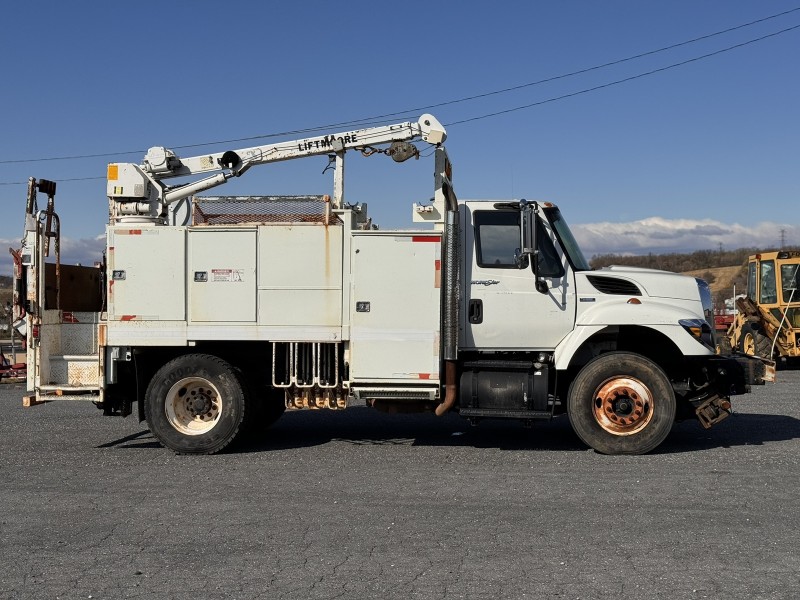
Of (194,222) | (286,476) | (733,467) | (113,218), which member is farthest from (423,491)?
(113,218)

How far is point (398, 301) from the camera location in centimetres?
950

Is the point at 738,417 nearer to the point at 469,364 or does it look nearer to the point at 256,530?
the point at 469,364

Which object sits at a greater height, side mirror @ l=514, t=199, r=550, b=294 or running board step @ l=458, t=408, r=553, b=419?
side mirror @ l=514, t=199, r=550, b=294

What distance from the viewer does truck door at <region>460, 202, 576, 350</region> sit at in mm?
9633

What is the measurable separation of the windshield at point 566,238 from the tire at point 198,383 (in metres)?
3.96

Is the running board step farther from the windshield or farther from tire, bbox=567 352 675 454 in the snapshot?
the windshield

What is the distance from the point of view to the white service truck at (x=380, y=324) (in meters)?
9.47

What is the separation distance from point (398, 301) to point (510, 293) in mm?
1268

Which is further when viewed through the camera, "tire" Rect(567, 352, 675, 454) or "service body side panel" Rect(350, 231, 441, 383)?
"service body side panel" Rect(350, 231, 441, 383)

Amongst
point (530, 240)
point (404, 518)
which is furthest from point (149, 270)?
point (404, 518)

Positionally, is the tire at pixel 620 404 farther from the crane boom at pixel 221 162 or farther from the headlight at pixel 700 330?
the crane boom at pixel 221 162

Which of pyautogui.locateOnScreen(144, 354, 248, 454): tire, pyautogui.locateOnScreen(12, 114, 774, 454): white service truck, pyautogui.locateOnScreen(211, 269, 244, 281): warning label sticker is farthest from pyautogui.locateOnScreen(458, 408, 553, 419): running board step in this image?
pyautogui.locateOnScreen(211, 269, 244, 281): warning label sticker

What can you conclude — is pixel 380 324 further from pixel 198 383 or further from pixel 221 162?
pixel 221 162

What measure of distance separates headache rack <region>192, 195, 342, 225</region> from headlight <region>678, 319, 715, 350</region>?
4001mm
